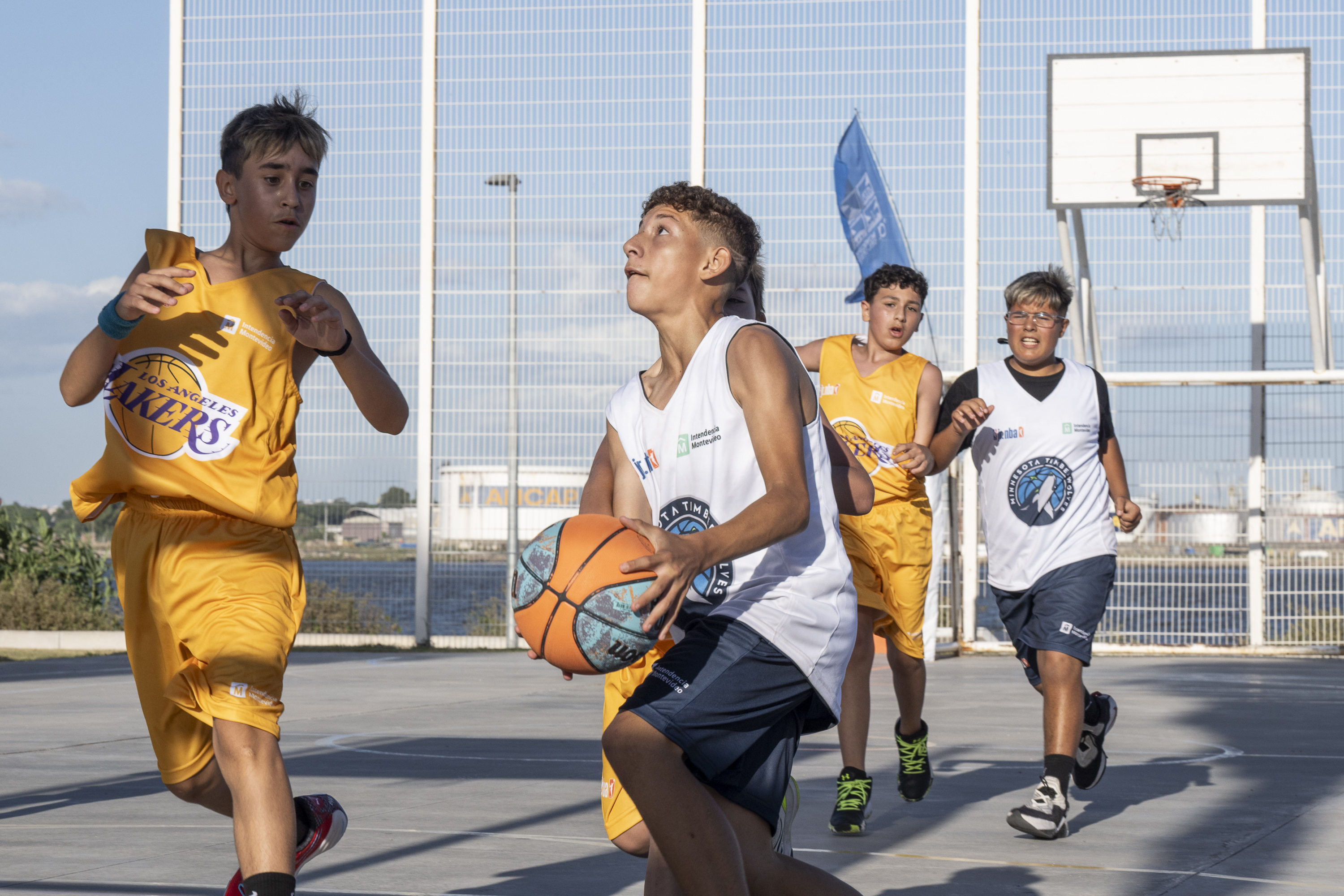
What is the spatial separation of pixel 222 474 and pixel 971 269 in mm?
12789

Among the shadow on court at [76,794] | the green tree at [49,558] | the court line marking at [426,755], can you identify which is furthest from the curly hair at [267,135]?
the green tree at [49,558]

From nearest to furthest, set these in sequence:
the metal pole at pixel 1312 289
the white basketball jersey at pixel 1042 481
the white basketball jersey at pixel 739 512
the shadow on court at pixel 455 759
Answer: the white basketball jersey at pixel 739 512, the white basketball jersey at pixel 1042 481, the shadow on court at pixel 455 759, the metal pole at pixel 1312 289

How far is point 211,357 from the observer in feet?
12.3

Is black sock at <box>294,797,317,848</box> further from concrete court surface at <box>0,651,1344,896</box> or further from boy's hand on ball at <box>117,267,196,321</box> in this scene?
boy's hand on ball at <box>117,267,196,321</box>

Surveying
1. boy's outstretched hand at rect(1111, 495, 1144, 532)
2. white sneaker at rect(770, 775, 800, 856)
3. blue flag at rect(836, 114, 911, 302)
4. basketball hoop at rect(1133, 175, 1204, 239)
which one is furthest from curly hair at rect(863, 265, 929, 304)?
basketball hoop at rect(1133, 175, 1204, 239)

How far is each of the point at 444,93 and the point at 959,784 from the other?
473 inches

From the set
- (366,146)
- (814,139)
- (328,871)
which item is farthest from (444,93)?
(328,871)

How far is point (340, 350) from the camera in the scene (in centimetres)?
374

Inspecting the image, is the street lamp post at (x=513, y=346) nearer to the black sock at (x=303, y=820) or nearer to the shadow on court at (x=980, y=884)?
the shadow on court at (x=980, y=884)

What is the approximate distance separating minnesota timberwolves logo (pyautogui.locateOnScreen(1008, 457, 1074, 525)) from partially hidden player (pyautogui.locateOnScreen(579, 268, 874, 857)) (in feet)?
8.27

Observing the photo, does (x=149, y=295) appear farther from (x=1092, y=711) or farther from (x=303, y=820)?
(x=1092, y=711)

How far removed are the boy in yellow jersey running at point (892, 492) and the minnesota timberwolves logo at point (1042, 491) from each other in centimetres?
39

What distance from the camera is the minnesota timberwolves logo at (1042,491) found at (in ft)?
20.2

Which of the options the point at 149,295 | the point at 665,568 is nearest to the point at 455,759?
the point at 149,295
